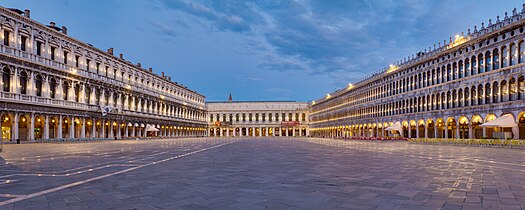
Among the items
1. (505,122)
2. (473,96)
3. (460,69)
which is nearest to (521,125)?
(505,122)

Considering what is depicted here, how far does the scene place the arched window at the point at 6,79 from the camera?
37094 mm

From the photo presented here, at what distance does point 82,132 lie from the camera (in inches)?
1967

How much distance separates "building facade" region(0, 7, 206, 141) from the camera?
38094 mm

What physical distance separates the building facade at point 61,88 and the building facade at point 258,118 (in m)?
56.1

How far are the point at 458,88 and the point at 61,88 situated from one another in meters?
50.3

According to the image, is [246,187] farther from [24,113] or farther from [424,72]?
[424,72]

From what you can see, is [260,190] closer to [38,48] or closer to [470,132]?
[470,132]

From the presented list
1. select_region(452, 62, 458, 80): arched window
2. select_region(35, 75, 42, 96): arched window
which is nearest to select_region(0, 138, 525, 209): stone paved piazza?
select_region(35, 75, 42, 96): arched window

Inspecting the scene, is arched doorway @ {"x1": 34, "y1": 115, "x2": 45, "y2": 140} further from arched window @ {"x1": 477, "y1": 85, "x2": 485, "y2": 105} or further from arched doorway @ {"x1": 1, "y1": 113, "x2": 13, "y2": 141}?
arched window @ {"x1": 477, "y1": 85, "x2": 485, "y2": 105}

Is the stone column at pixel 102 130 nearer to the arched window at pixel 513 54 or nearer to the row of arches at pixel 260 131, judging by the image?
the arched window at pixel 513 54

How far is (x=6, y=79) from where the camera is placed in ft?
123

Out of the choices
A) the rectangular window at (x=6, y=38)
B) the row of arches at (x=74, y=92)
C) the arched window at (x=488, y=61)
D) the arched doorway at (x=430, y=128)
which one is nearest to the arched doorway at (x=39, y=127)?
the row of arches at (x=74, y=92)

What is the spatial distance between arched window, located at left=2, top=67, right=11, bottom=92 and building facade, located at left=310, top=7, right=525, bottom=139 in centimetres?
5100

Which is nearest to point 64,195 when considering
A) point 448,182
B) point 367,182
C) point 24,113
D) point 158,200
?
point 158,200
